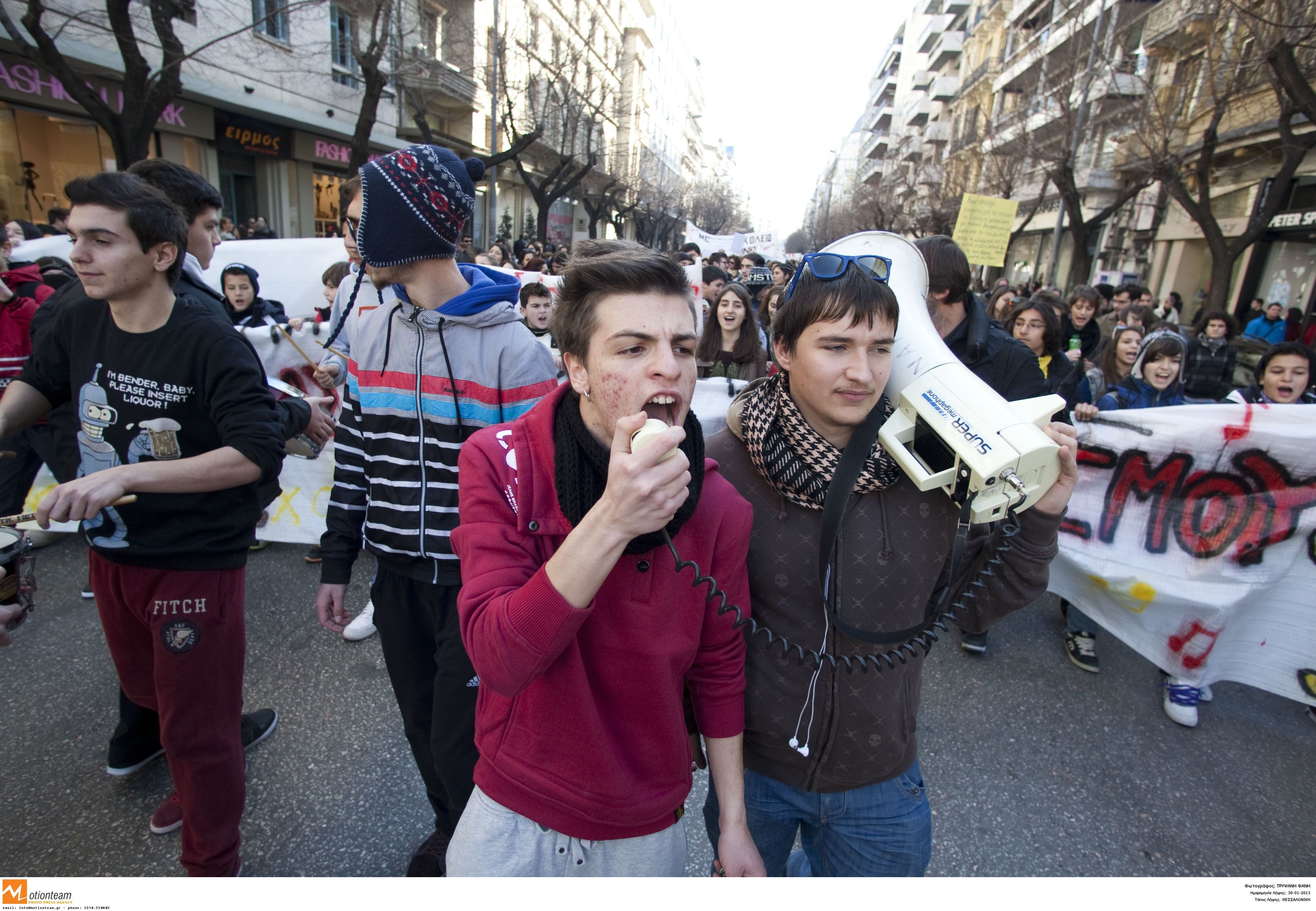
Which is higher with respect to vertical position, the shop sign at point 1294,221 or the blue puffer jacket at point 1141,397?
the shop sign at point 1294,221

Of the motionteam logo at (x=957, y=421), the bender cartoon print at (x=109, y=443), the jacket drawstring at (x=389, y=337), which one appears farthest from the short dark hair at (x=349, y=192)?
the motionteam logo at (x=957, y=421)

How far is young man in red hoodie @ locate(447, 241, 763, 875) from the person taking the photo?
1122 millimetres

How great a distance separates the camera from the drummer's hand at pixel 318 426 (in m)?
2.24

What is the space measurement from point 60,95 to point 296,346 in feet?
37.5

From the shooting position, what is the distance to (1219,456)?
3.12 metres

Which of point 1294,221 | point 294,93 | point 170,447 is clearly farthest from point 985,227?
point 294,93

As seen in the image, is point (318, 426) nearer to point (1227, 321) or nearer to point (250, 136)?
point (1227, 321)

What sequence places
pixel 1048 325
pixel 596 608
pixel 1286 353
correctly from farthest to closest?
pixel 1048 325 < pixel 1286 353 < pixel 596 608

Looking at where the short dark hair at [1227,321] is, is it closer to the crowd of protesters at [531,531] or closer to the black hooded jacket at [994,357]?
the black hooded jacket at [994,357]

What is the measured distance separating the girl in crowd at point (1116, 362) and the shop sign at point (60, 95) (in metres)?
11.1

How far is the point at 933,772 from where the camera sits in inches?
107

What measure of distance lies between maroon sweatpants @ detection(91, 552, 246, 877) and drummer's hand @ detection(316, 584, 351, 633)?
281mm

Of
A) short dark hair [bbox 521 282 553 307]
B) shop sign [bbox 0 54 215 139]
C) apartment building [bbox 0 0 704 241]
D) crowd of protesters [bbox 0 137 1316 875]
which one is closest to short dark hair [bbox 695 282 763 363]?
short dark hair [bbox 521 282 553 307]

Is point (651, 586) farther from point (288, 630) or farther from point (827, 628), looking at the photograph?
point (288, 630)
